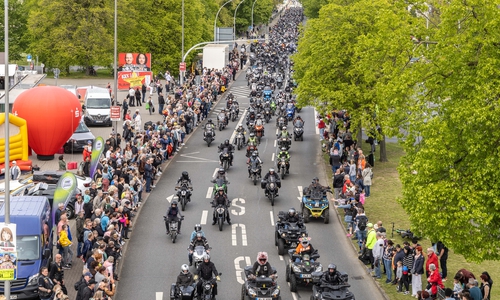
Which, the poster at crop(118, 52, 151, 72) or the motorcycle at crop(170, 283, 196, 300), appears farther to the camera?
the poster at crop(118, 52, 151, 72)

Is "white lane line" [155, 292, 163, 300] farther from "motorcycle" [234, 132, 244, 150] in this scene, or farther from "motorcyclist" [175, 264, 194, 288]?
"motorcycle" [234, 132, 244, 150]

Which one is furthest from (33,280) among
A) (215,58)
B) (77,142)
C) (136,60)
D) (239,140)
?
(215,58)

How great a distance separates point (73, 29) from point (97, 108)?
2592cm

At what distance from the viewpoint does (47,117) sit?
44125 mm

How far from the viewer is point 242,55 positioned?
97.4 metres

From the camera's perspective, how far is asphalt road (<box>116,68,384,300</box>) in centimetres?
2742

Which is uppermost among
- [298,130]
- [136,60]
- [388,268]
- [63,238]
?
[136,60]

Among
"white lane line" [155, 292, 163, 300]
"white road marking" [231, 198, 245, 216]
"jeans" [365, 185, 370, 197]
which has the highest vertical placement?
"jeans" [365, 185, 370, 197]

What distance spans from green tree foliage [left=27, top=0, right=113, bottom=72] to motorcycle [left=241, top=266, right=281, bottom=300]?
57187 mm

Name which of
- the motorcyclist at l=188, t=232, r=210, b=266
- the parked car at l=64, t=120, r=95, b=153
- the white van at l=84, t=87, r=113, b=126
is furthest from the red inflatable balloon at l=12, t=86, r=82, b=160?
the motorcyclist at l=188, t=232, r=210, b=266

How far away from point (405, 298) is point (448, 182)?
14.7 ft

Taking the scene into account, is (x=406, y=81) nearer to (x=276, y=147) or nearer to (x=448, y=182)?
(x=448, y=182)

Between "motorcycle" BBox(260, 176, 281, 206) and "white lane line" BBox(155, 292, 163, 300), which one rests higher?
"motorcycle" BBox(260, 176, 281, 206)

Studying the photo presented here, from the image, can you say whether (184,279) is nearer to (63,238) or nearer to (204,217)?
(63,238)
